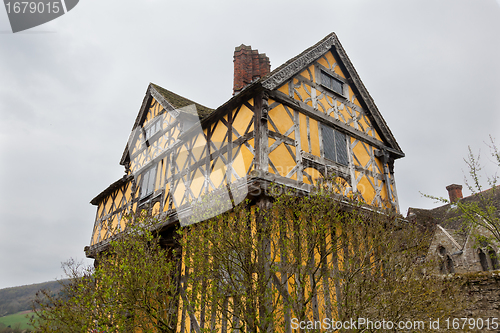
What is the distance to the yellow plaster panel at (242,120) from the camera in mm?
8145

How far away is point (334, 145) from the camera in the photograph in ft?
30.5

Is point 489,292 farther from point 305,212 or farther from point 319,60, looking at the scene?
point 319,60

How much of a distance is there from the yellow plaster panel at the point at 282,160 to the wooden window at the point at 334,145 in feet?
4.95

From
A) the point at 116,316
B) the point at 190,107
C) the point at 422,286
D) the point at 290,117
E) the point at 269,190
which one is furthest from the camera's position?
the point at 190,107

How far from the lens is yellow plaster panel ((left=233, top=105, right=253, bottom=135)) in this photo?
Result: 8145 millimetres

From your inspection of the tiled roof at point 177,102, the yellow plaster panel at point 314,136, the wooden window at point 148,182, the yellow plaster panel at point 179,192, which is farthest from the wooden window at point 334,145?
the wooden window at point 148,182

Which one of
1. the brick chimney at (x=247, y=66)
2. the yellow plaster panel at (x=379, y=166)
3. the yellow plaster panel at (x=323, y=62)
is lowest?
the yellow plaster panel at (x=379, y=166)

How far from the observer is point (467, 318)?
22.4 ft

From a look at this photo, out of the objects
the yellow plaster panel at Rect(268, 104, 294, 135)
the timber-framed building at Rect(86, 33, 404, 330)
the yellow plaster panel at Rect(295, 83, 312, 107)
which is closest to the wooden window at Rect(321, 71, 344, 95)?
the timber-framed building at Rect(86, 33, 404, 330)

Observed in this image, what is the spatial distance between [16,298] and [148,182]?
5088cm

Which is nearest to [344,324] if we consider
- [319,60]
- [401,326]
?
[401,326]

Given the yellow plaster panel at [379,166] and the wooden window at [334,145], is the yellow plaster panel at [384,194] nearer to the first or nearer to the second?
the yellow plaster panel at [379,166]

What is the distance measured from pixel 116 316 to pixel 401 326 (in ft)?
16.2

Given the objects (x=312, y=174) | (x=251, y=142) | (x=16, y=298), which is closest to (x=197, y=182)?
(x=251, y=142)
